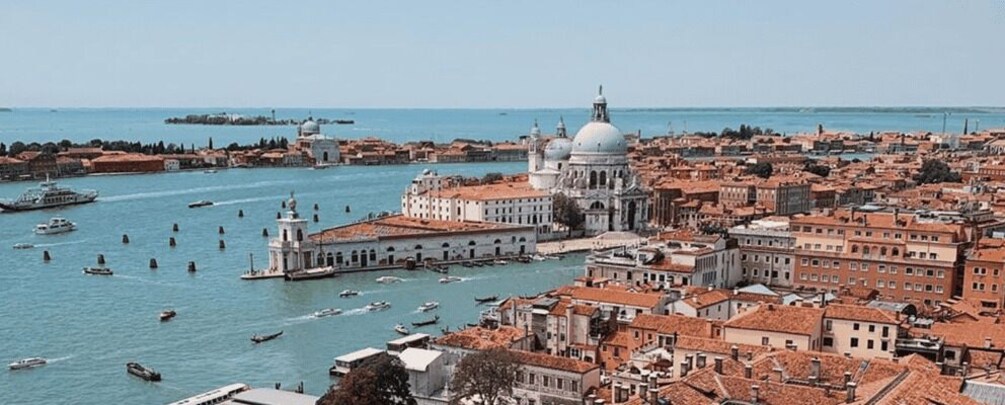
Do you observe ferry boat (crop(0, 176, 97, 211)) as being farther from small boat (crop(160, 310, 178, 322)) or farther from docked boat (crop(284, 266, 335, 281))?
small boat (crop(160, 310, 178, 322))

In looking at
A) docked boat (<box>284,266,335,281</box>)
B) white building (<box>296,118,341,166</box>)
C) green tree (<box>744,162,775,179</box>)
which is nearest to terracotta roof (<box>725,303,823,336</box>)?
docked boat (<box>284,266,335,281</box>)

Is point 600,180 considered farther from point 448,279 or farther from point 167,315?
point 167,315

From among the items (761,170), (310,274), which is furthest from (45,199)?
(761,170)

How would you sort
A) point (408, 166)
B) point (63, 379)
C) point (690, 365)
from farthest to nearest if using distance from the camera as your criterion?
1. point (408, 166)
2. point (63, 379)
3. point (690, 365)

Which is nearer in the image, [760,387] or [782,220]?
[760,387]

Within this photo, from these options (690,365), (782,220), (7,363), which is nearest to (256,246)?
(7,363)

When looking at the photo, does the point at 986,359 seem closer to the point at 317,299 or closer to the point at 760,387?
the point at 760,387
